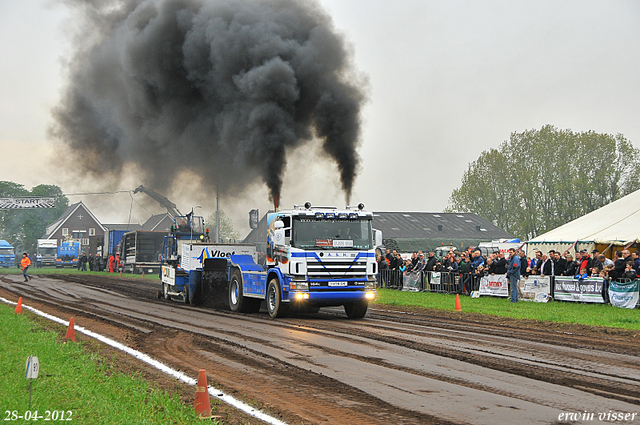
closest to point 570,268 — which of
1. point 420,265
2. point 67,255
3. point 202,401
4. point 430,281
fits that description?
point 430,281

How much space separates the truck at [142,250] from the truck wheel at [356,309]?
2876 centimetres

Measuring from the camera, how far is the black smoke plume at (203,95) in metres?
23.7

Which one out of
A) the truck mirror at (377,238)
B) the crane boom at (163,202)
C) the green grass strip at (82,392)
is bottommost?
the green grass strip at (82,392)

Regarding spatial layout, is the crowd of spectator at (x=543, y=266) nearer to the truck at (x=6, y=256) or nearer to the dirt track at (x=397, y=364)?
the dirt track at (x=397, y=364)

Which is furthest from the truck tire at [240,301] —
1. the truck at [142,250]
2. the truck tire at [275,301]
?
the truck at [142,250]

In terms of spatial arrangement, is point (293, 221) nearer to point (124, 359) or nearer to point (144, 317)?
point (144, 317)

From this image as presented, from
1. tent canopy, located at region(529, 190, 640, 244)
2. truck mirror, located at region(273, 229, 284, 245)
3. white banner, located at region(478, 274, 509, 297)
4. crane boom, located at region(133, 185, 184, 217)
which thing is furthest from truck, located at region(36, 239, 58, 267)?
truck mirror, located at region(273, 229, 284, 245)

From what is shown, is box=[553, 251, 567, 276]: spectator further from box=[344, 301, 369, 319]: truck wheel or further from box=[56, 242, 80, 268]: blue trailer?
box=[56, 242, 80, 268]: blue trailer

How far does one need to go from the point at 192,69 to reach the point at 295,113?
5523mm

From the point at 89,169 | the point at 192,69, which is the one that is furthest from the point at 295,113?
the point at 89,169

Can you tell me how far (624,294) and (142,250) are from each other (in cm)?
3369

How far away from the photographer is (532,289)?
2102 centimetres

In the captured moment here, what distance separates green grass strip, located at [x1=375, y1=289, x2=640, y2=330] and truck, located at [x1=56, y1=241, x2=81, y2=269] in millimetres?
47626

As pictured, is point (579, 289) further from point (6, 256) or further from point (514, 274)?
point (6, 256)
